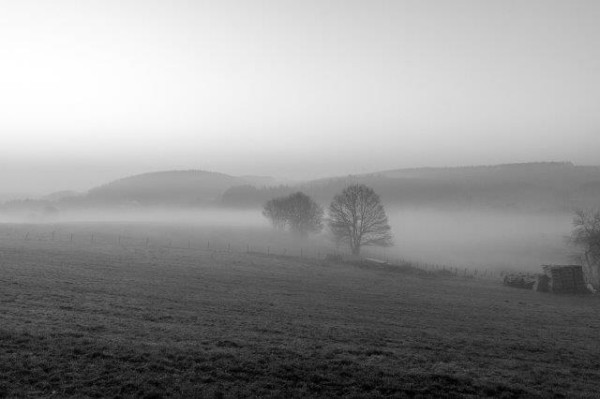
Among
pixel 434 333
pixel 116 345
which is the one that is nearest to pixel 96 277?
pixel 116 345

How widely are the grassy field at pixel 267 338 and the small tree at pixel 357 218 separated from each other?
38.2 meters

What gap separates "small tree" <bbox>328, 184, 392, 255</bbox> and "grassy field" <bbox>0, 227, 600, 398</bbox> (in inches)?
1504

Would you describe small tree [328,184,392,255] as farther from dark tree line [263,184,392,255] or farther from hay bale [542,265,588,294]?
hay bale [542,265,588,294]

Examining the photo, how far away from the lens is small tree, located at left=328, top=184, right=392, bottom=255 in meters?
79.6

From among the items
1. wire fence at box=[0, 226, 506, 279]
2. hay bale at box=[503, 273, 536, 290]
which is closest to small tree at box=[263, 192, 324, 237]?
wire fence at box=[0, 226, 506, 279]

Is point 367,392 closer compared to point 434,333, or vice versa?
point 367,392

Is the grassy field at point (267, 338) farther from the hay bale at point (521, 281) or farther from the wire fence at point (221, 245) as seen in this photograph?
the wire fence at point (221, 245)

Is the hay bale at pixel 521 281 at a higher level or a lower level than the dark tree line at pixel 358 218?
lower

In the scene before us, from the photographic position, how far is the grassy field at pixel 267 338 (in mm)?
13781

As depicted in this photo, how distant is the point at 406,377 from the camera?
1503 centimetres

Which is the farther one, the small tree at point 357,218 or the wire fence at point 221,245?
the small tree at point 357,218

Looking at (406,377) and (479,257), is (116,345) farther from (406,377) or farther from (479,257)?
(479,257)

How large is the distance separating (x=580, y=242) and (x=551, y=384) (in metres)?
53.1

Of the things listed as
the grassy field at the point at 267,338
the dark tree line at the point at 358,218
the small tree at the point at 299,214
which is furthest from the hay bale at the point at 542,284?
the small tree at the point at 299,214
